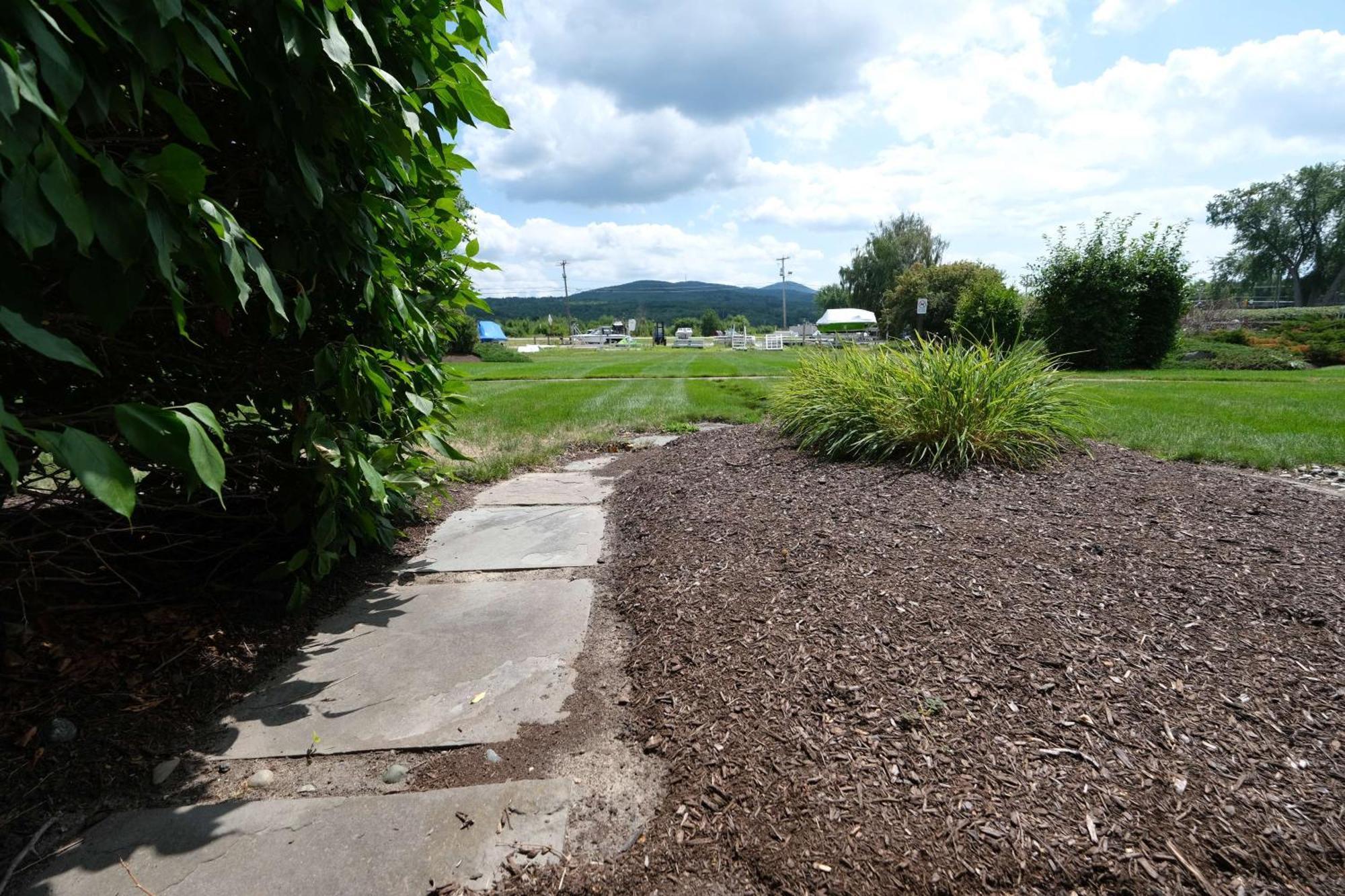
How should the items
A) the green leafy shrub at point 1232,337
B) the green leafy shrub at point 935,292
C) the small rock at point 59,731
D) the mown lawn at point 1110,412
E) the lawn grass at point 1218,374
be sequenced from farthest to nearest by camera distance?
the green leafy shrub at point 935,292 → the green leafy shrub at point 1232,337 → the lawn grass at point 1218,374 → the mown lawn at point 1110,412 → the small rock at point 59,731

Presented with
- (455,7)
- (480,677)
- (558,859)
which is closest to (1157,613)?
(558,859)

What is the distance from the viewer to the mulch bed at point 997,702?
130 centimetres

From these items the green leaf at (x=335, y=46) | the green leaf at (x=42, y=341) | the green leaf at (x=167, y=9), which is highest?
the green leaf at (x=335, y=46)

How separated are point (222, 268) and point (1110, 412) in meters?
8.73

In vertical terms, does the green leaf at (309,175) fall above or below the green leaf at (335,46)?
below

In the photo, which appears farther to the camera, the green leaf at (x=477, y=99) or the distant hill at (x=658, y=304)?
the distant hill at (x=658, y=304)

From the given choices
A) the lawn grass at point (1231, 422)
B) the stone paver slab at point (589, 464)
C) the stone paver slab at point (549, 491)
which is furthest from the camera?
the stone paver slab at point (589, 464)

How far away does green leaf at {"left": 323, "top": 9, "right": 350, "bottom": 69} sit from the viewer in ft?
4.35

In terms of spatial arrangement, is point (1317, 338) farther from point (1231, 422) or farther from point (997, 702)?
point (997, 702)

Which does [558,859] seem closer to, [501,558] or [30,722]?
[30,722]

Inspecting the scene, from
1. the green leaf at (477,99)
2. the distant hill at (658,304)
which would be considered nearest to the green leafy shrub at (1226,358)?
the green leaf at (477,99)

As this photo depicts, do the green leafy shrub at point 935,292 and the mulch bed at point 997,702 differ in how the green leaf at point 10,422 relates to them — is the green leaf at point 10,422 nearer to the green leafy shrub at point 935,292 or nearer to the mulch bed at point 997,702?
the mulch bed at point 997,702

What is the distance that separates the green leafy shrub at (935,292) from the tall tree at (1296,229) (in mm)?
46196

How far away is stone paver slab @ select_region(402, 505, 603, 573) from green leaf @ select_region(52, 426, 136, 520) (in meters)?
2.34
